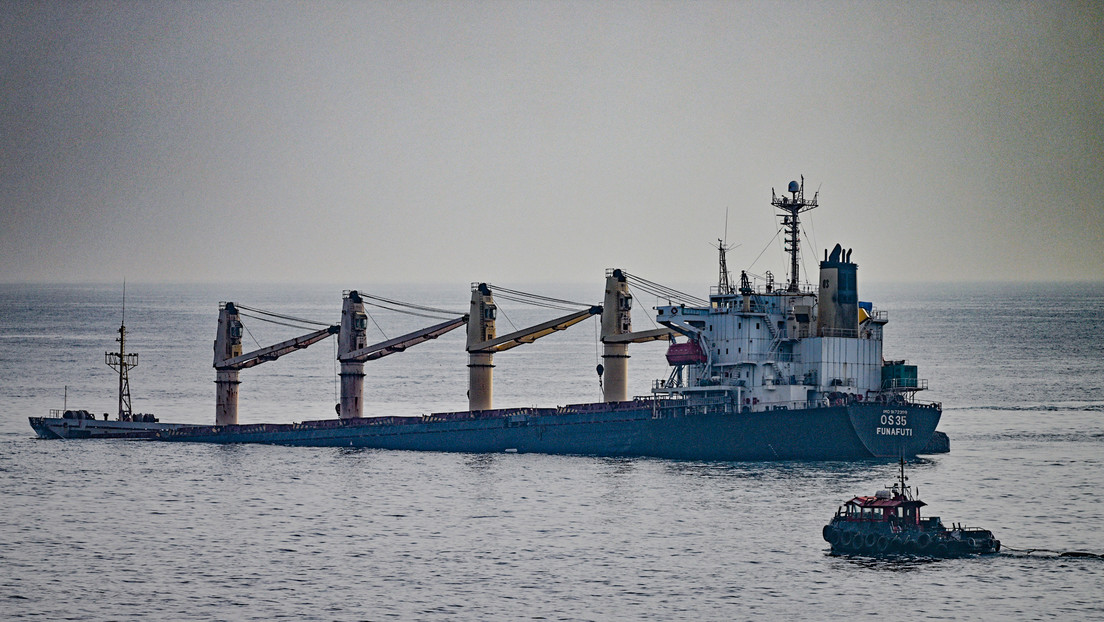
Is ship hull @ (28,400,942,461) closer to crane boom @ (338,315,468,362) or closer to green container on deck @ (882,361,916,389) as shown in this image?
green container on deck @ (882,361,916,389)

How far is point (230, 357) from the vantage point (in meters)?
94.4

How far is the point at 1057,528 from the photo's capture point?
55281 millimetres

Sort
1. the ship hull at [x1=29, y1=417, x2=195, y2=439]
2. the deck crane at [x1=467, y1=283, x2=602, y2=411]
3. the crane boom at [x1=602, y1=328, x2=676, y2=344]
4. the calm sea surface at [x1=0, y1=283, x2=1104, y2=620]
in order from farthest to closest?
the ship hull at [x1=29, y1=417, x2=195, y2=439], the deck crane at [x1=467, y1=283, x2=602, y2=411], the crane boom at [x1=602, y1=328, x2=676, y2=344], the calm sea surface at [x1=0, y1=283, x2=1104, y2=620]

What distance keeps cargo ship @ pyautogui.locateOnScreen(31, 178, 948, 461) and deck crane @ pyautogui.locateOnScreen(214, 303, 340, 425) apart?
6.12 meters

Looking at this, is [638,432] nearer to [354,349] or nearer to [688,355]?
[688,355]

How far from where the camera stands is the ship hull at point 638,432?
72.6 meters

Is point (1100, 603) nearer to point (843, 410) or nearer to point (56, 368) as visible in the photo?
point (843, 410)

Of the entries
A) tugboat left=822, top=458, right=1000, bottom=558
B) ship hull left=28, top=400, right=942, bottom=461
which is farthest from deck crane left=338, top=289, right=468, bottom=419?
A: tugboat left=822, top=458, right=1000, bottom=558

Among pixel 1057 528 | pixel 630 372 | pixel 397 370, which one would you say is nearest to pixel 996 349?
pixel 630 372

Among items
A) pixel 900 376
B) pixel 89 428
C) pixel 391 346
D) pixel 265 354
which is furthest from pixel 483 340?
pixel 900 376

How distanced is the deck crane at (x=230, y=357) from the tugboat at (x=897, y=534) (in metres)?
49.3

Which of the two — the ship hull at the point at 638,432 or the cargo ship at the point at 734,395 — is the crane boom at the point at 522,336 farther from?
the ship hull at the point at 638,432

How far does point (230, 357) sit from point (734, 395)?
1355 inches

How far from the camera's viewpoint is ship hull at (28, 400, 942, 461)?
72625 mm
